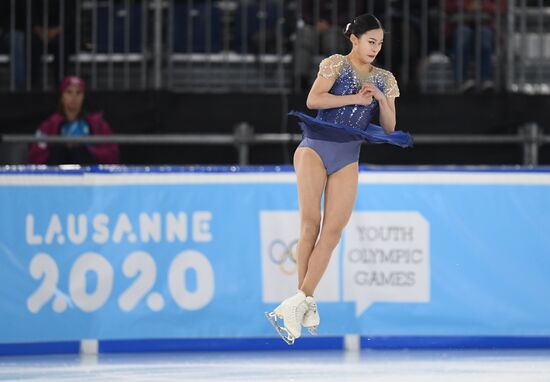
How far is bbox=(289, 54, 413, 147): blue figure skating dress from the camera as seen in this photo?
24.8 ft

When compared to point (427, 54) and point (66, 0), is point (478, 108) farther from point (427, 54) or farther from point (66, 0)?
point (66, 0)

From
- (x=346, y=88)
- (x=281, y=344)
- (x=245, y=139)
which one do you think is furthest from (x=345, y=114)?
(x=245, y=139)

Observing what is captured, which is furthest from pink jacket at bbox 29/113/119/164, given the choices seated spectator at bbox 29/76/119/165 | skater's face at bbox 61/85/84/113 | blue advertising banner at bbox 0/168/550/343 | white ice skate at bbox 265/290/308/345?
white ice skate at bbox 265/290/308/345

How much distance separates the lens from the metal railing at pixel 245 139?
451 inches

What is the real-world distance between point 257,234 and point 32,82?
3.36 metres

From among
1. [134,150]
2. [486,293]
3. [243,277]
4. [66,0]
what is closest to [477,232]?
[486,293]

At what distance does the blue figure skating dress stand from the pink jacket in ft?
14.3

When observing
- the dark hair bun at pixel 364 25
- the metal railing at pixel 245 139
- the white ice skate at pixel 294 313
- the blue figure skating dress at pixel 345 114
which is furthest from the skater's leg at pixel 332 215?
the metal railing at pixel 245 139

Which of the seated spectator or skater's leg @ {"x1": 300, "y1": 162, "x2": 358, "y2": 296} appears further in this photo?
the seated spectator

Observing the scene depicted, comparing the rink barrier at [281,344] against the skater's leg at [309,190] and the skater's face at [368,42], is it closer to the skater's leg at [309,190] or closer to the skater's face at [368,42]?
the skater's leg at [309,190]

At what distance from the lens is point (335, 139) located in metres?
7.64

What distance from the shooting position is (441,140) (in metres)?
11.7

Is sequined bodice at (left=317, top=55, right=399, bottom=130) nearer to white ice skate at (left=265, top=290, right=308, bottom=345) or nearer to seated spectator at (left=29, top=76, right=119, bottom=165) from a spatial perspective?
white ice skate at (left=265, top=290, right=308, bottom=345)

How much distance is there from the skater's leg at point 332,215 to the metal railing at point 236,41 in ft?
14.4
